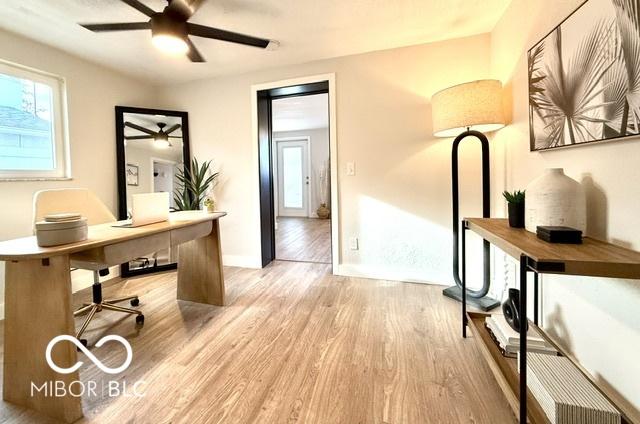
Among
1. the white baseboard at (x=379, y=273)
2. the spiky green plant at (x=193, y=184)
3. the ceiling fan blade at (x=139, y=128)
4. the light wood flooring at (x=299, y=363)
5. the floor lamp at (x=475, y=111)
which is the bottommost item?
the light wood flooring at (x=299, y=363)

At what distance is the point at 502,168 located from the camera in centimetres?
211

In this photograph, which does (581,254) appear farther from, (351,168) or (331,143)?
(331,143)

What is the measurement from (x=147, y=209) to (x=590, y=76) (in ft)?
7.70

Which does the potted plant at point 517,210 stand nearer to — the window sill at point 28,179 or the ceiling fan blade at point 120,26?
the ceiling fan blade at point 120,26

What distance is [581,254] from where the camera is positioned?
89cm

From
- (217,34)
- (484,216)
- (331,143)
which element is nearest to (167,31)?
(217,34)

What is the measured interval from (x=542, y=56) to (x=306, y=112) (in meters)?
4.27

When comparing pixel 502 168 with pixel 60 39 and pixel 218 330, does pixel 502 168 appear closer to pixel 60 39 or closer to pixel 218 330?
pixel 218 330

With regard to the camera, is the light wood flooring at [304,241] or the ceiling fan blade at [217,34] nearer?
the ceiling fan blade at [217,34]

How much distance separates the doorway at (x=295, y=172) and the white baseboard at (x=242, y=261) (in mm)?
93

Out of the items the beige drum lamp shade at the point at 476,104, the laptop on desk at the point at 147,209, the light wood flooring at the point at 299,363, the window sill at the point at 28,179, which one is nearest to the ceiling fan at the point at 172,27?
the laptop on desk at the point at 147,209

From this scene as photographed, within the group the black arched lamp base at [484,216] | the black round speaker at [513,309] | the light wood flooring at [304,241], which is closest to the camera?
the black round speaker at [513,309]

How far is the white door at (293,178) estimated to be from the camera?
737cm

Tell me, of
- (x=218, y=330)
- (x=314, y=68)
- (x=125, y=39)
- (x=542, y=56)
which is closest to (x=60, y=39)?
(x=125, y=39)
